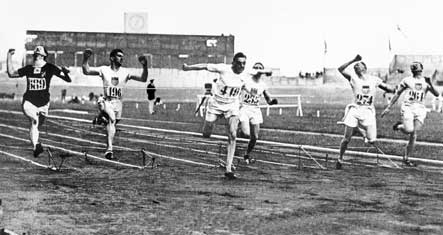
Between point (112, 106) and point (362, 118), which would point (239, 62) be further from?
point (362, 118)

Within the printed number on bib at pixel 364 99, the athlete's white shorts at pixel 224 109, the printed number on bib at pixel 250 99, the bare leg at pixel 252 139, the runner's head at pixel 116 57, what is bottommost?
the bare leg at pixel 252 139

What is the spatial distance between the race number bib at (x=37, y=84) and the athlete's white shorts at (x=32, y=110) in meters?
0.31

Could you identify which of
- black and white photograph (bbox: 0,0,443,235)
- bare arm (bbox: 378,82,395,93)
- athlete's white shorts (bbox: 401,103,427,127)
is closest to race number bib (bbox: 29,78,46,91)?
black and white photograph (bbox: 0,0,443,235)

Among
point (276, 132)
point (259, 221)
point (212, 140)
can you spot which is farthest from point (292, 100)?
point (259, 221)

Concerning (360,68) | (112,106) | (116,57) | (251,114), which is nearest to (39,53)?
(116,57)

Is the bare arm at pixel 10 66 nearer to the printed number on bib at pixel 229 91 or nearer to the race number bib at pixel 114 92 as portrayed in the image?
the race number bib at pixel 114 92

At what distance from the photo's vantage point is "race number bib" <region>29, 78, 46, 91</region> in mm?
12102

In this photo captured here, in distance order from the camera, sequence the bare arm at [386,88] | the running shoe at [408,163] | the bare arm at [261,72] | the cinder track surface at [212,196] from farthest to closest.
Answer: the running shoe at [408,163] → the bare arm at [386,88] → the bare arm at [261,72] → the cinder track surface at [212,196]

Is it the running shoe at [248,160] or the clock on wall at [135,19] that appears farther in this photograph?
the clock on wall at [135,19]

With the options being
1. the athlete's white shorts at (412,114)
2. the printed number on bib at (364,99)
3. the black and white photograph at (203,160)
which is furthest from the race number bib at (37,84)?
the athlete's white shorts at (412,114)

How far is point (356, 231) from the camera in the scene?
25.6ft

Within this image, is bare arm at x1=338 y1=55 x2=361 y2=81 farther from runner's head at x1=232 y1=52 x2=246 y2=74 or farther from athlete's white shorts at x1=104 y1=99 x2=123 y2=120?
athlete's white shorts at x1=104 y1=99 x2=123 y2=120

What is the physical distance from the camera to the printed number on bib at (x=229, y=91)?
12203 mm

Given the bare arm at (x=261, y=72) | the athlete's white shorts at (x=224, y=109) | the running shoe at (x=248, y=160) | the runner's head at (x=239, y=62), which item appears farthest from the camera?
the running shoe at (x=248, y=160)
